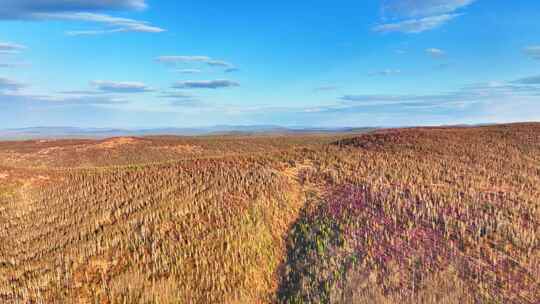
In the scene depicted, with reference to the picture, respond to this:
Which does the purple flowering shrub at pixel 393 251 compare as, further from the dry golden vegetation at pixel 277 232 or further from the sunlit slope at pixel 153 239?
the sunlit slope at pixel 153 239

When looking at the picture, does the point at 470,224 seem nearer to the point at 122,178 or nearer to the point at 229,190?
the point at 229,190

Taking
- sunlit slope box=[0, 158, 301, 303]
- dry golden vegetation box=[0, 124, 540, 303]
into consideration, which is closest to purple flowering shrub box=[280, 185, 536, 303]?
dry golden vegetation box=[0, 124, 540, 303]

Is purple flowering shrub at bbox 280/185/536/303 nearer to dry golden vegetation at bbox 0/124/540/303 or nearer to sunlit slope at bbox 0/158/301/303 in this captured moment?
dry golden vegetation at bbox 0/124/540/303

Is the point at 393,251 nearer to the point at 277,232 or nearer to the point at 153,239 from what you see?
the point at 277,232

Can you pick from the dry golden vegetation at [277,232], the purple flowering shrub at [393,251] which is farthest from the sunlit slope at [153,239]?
the purple flowering shrub at [393,251]

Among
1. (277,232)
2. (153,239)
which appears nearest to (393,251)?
(277,232)

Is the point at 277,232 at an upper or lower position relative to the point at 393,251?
upper

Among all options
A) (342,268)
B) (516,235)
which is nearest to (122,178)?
(342,268)

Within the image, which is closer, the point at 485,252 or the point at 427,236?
the point at 485,252
